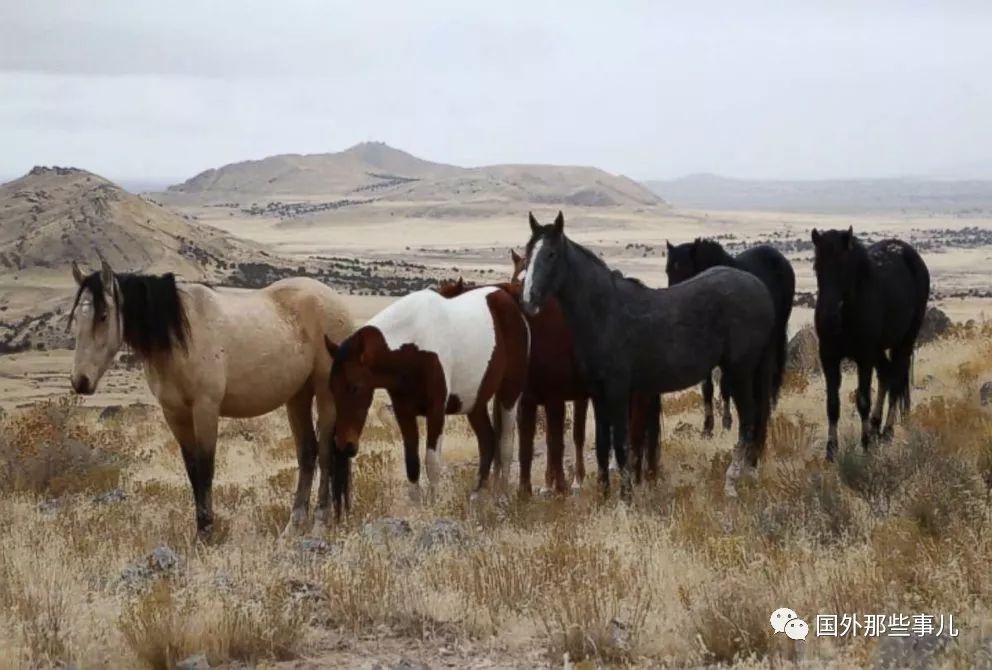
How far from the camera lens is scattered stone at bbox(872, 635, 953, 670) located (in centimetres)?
479

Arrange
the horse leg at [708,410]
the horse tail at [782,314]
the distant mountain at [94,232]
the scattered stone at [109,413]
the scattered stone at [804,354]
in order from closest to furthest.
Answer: the horse tail at [782,314]
the horse leg at [708,410]
the scattered stone at [804,354]
the scattered stone at [109,413]
the distant mountain at [94,232]

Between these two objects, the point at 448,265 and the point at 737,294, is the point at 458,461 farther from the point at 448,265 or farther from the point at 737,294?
the point at 448,265

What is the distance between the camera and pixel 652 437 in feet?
32.0

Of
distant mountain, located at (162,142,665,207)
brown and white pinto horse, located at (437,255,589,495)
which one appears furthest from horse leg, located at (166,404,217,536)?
distant mountain, located at (162,142,665,207)

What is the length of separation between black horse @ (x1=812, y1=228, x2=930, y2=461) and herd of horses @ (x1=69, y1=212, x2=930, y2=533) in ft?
0.14

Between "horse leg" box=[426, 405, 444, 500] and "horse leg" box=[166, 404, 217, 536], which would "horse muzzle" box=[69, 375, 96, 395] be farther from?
"horse leg" box=[426, 405, 444, 500]

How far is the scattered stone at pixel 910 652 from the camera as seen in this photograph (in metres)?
4.79

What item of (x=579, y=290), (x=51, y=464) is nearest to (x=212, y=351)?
(x=579, y=290)

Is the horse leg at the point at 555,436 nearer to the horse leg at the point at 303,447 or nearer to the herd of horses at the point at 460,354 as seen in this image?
the herd of horses at the point at 460,354

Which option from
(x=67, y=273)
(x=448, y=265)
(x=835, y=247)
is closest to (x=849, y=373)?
(x=835, y=247)

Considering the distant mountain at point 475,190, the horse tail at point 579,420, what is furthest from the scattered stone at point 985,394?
the distant mountain at point 475,190

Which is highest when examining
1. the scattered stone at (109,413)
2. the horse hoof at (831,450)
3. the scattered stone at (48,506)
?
the horse hoof at (831,450)

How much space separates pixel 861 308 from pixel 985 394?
2911 mm

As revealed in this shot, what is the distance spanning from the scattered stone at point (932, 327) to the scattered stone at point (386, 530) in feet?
46.1
